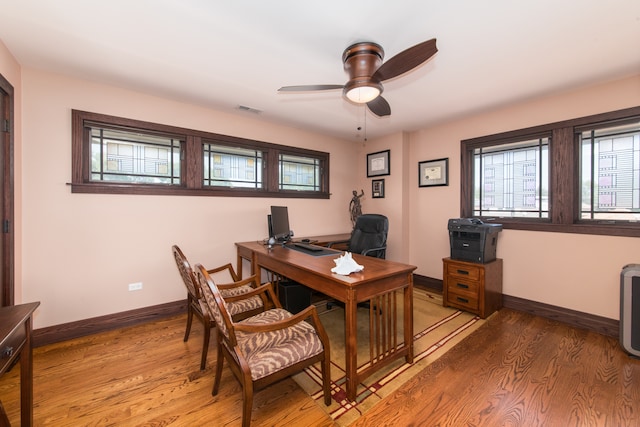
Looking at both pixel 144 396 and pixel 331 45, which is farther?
pixel 331 45

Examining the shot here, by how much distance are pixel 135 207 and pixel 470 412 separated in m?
3.49

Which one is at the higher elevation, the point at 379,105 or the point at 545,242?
the point at 379,105

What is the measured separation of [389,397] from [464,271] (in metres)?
1.96

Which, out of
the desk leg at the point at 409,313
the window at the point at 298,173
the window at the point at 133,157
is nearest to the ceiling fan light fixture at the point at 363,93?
the desk leg at the point at 409,313

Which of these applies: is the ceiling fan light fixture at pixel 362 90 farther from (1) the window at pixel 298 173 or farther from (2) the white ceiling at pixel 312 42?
(1) the window at pixel 298 173

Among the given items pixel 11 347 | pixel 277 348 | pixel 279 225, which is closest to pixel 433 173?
pixel 279 225

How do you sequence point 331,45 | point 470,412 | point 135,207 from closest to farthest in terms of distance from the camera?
point 470,412 → point 331,45 → point 135,207

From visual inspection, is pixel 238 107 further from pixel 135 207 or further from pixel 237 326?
pixel 237 326

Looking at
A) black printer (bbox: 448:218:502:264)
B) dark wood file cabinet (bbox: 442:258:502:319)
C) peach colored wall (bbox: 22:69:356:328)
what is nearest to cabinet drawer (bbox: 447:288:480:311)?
dark wood file cabinet (bbox: 442:258:502:319)

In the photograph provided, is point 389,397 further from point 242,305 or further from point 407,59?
point 407,59

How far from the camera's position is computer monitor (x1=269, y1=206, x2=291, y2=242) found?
3188 millimetres

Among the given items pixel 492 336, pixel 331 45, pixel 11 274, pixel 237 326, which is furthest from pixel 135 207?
pixel 492 336

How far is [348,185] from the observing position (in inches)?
194

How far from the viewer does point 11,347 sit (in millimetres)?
1249
